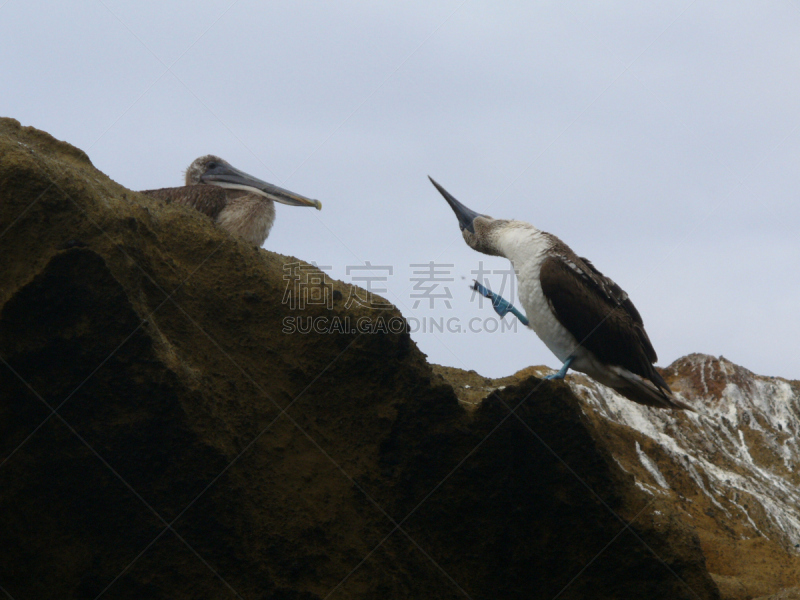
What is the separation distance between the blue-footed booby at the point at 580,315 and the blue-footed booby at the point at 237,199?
2.49 metres

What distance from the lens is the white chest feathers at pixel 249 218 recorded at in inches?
321

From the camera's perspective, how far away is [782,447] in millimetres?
10734

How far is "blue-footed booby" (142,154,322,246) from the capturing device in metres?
8.14

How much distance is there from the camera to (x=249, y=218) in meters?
8.31

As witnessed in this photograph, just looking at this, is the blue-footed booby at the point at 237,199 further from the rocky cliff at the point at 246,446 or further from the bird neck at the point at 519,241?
the bird neck at the point at 519,241

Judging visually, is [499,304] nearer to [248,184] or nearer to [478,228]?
[478,228]

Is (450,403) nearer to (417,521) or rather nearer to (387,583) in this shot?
(417,521)

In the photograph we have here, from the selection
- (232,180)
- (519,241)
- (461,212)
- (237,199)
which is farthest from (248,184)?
(519,241)

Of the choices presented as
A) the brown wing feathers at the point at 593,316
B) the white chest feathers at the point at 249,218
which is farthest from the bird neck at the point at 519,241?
the white chest feathers at the point at 249,218

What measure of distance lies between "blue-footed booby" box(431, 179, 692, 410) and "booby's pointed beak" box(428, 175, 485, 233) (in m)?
0.87

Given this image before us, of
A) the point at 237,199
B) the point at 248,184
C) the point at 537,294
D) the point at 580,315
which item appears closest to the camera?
the point at 580,315

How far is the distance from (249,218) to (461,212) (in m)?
2.33

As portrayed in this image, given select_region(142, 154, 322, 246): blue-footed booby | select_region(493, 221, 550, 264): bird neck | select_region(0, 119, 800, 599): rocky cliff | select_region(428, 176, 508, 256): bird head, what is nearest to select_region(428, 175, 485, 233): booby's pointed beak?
select_region(428, 176, 508, 256): bird head

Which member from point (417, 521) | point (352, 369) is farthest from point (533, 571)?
point (352, 369)
